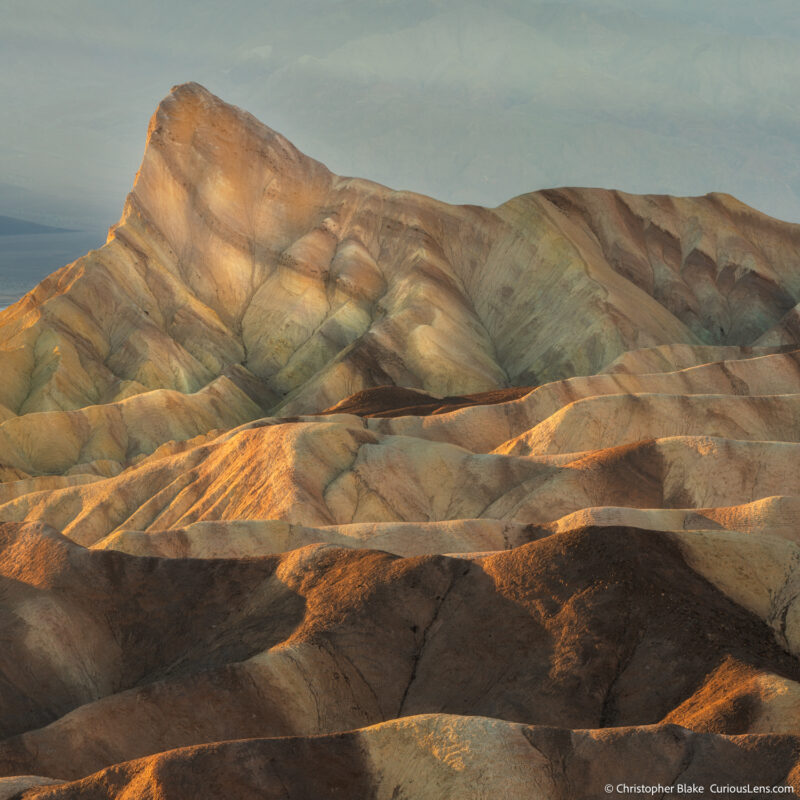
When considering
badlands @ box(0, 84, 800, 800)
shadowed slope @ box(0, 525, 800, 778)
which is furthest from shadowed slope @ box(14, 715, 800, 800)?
shadowed slope @ box(0, 525, 800, 778)

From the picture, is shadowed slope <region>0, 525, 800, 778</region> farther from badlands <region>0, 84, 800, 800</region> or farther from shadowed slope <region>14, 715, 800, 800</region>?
shadowed slope <region>14, 715, 800, 800</region>

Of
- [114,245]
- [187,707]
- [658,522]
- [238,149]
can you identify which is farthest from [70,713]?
[238,149]

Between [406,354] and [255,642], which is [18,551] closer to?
[255,642]

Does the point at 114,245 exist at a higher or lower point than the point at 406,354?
higher

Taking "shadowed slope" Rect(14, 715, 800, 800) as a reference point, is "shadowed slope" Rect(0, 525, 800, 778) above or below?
below

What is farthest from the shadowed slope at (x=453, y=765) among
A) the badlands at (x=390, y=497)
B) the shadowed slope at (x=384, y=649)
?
the shadowed slope at (x=384, y=649)

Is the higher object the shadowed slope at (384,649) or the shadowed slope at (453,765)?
the shadowed slope at (453,765)

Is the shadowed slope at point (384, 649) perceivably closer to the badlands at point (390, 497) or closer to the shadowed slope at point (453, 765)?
the badlands at point (390, 497)

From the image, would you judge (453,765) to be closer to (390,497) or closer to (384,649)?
(384,649)
